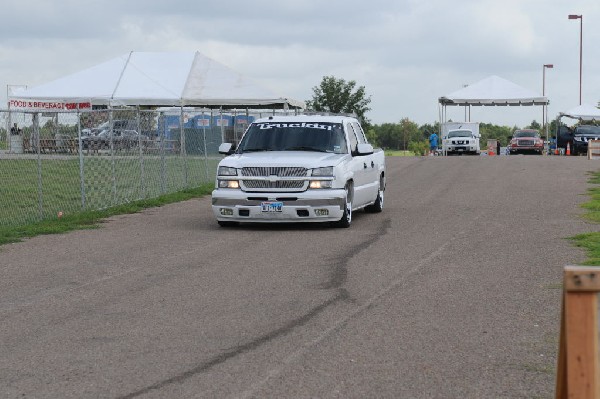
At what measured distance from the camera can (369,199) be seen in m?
18.3

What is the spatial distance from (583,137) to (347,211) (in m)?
38.1

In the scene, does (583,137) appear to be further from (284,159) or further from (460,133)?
(284,159)

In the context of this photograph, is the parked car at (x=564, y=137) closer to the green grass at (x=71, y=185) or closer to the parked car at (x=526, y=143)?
the parked car at (x=526, y=143)

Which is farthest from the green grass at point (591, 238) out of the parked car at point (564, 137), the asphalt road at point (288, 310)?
the parked car at point (564, 137)

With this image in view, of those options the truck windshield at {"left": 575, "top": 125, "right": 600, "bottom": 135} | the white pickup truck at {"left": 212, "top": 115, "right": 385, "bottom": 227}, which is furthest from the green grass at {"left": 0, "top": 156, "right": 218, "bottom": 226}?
the truck windshield at {"left": 575, "top": 125, "right": 600, "bottom": 135}

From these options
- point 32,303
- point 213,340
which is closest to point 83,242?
point 32,303

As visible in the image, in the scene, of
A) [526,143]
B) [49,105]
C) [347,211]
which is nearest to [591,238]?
[347,211]

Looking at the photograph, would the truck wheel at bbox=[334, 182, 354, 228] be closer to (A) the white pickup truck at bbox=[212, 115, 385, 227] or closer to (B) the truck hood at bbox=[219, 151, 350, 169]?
(A) the white pickup truck at bbox=[212, 115, 385, 227]

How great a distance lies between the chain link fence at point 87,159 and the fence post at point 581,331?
1215cm

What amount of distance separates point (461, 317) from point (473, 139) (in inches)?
1795

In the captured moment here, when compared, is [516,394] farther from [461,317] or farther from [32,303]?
[32,303]

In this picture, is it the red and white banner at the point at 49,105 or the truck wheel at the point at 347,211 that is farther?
the red and white banner at the point at 49,105

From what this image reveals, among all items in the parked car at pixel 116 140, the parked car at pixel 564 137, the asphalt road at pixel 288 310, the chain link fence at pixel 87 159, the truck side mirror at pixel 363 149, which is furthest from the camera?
the parked car at pixel 564 137

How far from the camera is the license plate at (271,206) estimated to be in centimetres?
1596
